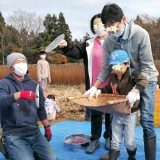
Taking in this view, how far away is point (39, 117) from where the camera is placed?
362 centimetres

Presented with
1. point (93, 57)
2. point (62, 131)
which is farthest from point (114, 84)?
point (62, 131)

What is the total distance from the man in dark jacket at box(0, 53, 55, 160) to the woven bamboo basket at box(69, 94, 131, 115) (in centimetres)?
46

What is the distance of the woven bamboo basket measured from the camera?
3076 mm

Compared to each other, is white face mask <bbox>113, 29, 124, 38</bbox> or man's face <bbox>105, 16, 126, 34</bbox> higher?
man's face <bbox>105, 16, 126, 34</bbox>

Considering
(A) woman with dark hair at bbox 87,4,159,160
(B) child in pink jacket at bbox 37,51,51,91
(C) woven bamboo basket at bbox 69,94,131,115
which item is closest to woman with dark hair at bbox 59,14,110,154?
(A) woman with dark hair at bbox 87,4,159,160

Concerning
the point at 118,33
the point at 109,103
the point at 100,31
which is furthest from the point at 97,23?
the point at 109,103

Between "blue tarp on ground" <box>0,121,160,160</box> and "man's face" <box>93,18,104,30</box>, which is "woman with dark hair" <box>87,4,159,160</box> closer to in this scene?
"man's face" <box>93,18,104,30</box>

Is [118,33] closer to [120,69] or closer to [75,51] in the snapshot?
[120,69]

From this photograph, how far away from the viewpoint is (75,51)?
155 inches

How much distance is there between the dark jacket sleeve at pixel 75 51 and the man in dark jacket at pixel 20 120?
653 mm

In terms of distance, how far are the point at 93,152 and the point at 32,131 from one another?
36.3 inches

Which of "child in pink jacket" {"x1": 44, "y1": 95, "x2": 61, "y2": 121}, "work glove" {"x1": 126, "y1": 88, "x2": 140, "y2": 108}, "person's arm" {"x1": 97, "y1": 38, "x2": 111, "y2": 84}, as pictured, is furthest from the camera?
"child in pink jacket" {"x1": 44, "y1": 95, "x2": 61, "y2": 121}

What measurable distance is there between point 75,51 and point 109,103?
113cm

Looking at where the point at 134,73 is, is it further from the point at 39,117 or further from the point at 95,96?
the point at 39,117
